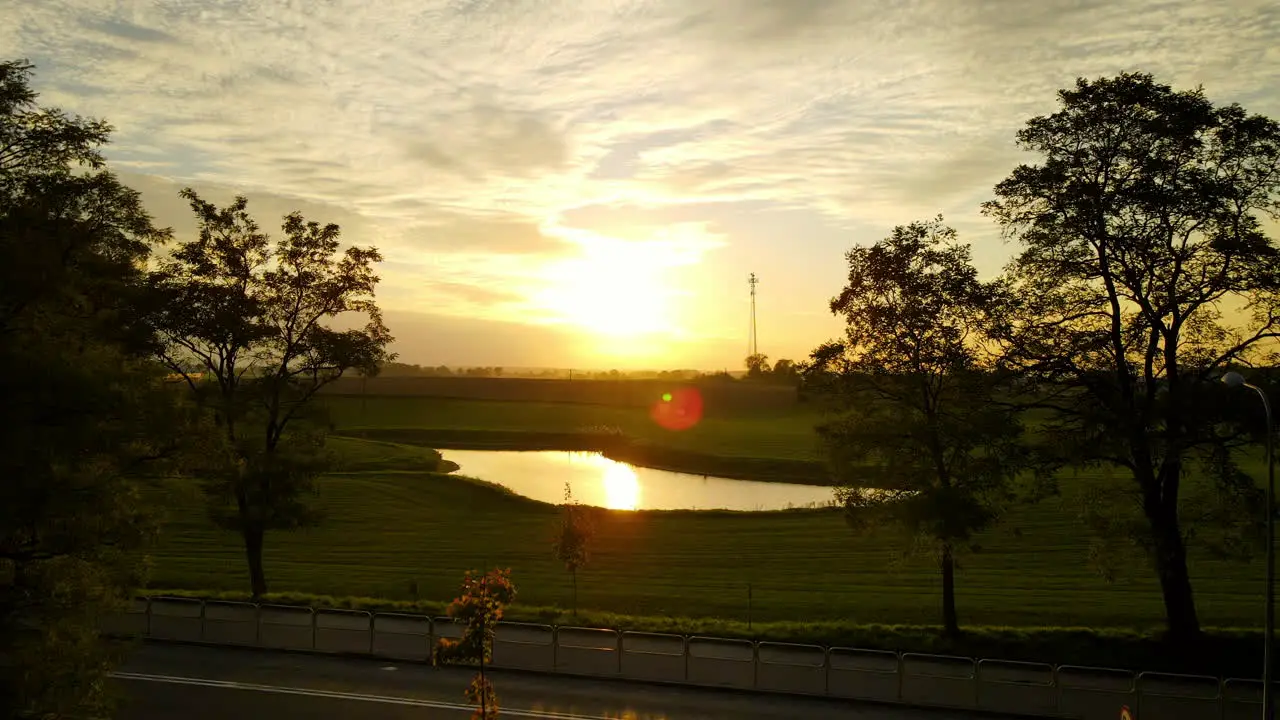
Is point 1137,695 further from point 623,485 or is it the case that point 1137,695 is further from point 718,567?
point 623,485

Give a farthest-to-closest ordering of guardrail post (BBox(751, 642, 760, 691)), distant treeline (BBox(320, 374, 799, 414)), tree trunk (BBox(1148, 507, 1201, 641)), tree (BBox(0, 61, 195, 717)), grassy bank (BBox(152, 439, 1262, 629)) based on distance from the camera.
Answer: distant treeline (BBox(320, 374, 799, 414)) < grassy bank (BBox(152, 439, 1262, 629)) < tree trunk (BBox(1148, 507, 1201, 641)) < guardrail post (BBox(751, 642, 760, 691)) < tree (BBox(0, 61, 195, 717))

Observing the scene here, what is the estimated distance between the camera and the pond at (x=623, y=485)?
2547 inches

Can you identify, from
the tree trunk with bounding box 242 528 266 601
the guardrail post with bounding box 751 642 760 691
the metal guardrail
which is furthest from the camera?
the tree trunk with bounding box 242 528 266 601

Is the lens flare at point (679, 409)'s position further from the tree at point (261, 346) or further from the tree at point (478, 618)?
the tree at point (478, 618)

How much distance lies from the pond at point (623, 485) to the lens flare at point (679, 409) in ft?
87.4

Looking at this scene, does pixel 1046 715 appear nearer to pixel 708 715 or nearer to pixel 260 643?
pixel 708 715

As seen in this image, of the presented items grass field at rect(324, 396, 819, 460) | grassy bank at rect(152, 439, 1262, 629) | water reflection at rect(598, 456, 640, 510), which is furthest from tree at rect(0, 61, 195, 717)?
grass field at rect(324, 396, 819, 460)

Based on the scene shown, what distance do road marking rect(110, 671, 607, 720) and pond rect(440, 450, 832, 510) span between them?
38676mm

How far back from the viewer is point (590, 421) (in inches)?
4815

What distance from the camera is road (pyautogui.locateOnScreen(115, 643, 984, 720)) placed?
1775 cm

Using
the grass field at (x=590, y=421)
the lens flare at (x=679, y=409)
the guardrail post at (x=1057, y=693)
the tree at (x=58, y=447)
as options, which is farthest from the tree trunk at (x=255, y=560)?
the lens flare at (x=679, y=409)

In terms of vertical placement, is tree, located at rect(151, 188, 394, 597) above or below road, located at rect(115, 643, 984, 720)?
above

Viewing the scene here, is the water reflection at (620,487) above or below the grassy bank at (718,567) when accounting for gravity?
above

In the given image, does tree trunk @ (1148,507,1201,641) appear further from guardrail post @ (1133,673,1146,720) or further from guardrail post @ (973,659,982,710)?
guardrail post @ (973,659,982,710)
